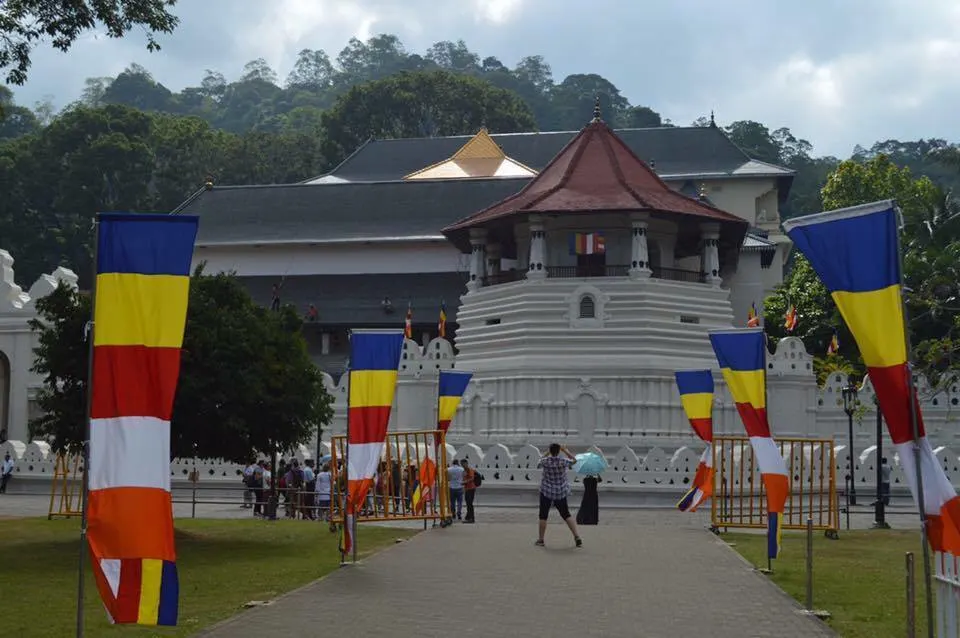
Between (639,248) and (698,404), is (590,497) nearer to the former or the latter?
(698,404)

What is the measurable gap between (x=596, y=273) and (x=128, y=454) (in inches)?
1338

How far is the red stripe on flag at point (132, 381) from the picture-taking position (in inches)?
376

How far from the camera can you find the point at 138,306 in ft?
31.6

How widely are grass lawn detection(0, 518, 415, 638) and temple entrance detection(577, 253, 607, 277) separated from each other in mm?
18906

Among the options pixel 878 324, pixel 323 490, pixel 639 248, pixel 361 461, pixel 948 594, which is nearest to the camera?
pixel 948 594

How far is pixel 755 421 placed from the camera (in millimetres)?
16062

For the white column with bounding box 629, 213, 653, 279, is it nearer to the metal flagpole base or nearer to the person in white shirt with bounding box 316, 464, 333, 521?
the person in white shirt with bounding box 316, 464, 333, 521

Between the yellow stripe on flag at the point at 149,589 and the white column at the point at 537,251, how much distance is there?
33.4m

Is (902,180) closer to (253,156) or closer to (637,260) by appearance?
(637,260)

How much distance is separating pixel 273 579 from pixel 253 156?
7987 cm

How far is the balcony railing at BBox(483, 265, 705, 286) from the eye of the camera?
42.7m

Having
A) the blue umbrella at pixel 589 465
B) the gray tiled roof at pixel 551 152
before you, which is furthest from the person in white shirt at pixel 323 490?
the gray tiled roof at pixel 551 152

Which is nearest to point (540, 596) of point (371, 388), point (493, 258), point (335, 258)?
point (371, 388)

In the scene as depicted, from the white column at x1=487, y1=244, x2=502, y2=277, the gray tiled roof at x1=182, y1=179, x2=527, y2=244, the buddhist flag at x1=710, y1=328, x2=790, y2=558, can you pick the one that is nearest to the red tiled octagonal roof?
the white column at x1=487, y1=244, x2=502, y2=277
